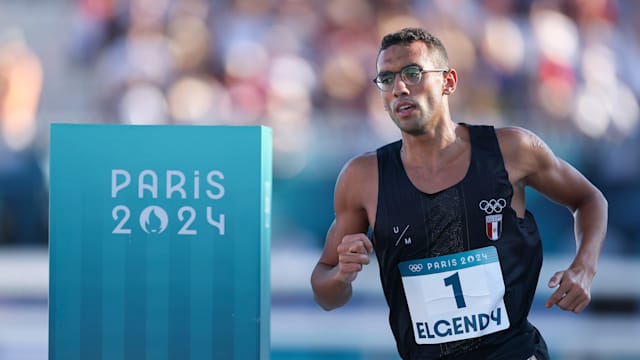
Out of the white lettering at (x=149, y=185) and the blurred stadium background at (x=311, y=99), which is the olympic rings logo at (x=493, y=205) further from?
the blurred stadium background at (x=311, y=99)

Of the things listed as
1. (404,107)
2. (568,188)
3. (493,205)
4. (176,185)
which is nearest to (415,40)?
(404,107)

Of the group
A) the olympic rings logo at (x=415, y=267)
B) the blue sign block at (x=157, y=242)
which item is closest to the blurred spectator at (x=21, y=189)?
the blue sign block at (x=157, y=242)

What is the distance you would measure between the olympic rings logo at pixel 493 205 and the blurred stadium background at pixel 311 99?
2.96m

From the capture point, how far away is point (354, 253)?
3570 millimetres

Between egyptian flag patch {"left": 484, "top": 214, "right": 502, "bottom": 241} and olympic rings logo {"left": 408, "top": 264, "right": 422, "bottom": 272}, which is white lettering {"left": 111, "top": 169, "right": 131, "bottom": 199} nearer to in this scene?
olympic rings logo {"left": 408, "top": 264, "right": 422, "bottom": 272}

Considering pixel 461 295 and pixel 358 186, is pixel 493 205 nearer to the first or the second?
pixel 461 295

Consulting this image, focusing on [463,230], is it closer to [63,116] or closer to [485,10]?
[63,116]

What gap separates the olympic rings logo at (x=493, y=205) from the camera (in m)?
3.90

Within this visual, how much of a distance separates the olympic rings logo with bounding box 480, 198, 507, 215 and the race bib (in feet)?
0.45

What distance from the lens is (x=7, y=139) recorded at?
286 inches

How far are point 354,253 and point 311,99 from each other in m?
4.73

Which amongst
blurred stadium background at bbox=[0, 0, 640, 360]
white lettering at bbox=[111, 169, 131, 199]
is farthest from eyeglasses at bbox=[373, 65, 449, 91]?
blurred stadium background at bbox=[0, 0, 640, 360]

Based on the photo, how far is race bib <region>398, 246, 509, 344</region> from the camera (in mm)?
3875

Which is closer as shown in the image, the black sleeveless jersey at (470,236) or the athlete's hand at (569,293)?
the athlete's hand at (569,293)
